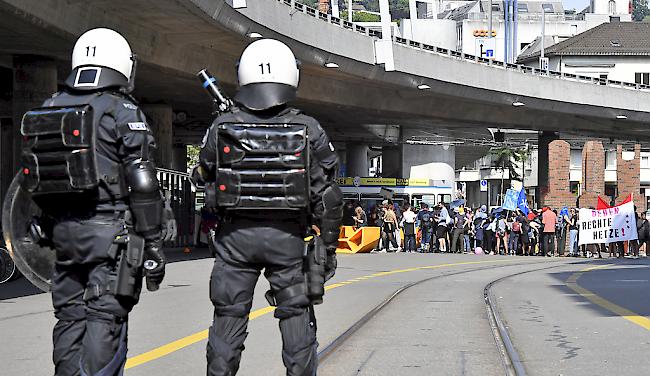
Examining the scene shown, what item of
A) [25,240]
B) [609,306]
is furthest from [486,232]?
[25,240]

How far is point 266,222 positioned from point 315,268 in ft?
1.20

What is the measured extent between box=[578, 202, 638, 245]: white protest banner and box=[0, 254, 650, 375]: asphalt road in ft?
50.8

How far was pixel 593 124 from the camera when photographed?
53781mm

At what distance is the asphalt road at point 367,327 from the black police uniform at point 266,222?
2.18 metres

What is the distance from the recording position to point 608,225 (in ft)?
122

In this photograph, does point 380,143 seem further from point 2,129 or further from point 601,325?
point 601,325

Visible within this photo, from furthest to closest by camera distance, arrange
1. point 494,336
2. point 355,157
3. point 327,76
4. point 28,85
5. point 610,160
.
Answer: point 610,160, point 355,157, point 327,76, point 28,85, point 494,336

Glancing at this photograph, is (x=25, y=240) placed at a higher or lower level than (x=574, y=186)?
lower

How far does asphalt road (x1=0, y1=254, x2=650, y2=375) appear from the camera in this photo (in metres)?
9.09

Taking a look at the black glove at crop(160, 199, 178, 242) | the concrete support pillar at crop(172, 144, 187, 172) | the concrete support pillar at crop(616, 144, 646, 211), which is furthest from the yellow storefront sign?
the black glove at crop(160, 199, 178, 242)

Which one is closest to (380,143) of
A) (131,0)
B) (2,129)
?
(2,129)

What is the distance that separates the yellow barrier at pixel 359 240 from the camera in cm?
3612

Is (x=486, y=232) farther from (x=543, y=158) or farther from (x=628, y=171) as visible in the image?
(x=628, y=171)

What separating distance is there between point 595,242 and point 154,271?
3268cm
